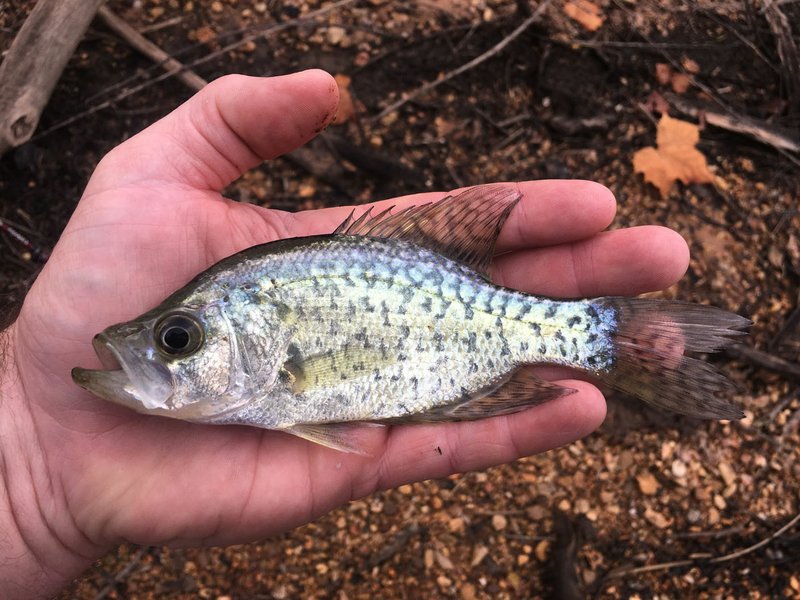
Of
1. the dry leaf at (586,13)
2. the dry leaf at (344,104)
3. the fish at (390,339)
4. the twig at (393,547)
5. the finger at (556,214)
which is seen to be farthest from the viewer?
the dry leaf at (586,13)

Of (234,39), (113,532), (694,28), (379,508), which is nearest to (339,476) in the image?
(113,532)

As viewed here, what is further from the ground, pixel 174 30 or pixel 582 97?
pixel 174 30

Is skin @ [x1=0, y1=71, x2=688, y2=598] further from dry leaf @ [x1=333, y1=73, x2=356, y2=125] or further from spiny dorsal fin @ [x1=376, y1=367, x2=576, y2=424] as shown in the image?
dry leaf @ [x1=333, y1=73, x2=356, y2=125]

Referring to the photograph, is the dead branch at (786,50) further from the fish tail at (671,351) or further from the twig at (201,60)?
the twig at (201,60)

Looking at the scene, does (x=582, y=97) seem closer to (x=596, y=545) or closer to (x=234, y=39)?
(x=234, y=39)

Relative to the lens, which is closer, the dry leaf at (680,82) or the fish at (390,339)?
the fish at (390,339)

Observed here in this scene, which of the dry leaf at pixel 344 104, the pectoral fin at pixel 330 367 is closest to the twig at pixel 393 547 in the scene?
the pectoral fin at pixel 330 367

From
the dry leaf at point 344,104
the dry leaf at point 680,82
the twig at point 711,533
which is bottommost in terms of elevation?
the twig at point 711,533
